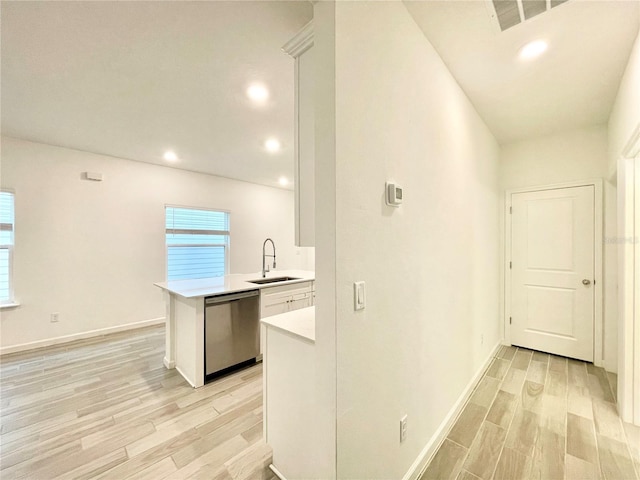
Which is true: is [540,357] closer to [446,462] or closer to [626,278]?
[626,278]

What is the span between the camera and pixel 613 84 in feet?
7.19

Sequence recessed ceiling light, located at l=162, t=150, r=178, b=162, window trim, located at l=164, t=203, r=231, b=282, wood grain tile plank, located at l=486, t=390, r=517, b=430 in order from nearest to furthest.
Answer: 1. wood grain tile plank, located at l=486, t=390, r=517, b=430
2. recessed ceiling light, located at l=162, t=150, r=178, b=162
3. window trim, located at l=164, t=203, r=231, b=282

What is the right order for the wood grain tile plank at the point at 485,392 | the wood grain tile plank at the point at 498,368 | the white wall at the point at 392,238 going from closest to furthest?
the white wall at the point at 392,238
the wood grain tile plank at the point at 485,392
the wood grain tile plank at the point at 498,368

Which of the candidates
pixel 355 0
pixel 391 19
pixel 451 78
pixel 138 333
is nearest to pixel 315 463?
pixel 355 0

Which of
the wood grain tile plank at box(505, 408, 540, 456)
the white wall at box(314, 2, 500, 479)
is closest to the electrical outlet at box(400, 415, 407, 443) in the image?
the white wall at box(314, 2, 500, 479)

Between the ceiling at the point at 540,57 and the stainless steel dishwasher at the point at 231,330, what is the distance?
2747mm

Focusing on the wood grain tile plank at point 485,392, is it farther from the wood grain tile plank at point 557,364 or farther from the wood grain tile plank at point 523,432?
the wood grain tile plank at point 557,364

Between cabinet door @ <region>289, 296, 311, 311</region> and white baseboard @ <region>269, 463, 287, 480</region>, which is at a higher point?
cabinet door @ <region>289, 296, 311, 311</region>

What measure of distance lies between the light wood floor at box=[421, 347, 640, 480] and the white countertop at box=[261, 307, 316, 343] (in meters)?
1.16

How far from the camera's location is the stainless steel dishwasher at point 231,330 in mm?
2641

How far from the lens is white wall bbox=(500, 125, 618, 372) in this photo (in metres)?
2.84

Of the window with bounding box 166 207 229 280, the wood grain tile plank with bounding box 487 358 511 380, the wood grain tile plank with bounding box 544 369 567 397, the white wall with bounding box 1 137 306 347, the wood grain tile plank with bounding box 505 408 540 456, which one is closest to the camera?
the wood grain tile plank with bounding box 505 408 540 456

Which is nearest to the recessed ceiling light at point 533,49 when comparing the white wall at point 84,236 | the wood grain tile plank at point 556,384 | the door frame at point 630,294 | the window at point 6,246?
the door frame at point 630,294

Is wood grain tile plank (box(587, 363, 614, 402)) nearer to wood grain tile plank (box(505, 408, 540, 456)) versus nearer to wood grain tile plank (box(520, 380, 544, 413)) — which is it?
wood grain tile plank (box(520, 380, 544, 413))
